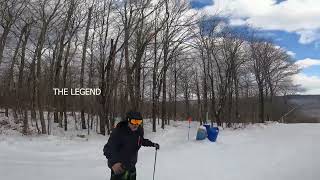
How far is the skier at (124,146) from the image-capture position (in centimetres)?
649

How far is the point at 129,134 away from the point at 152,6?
24020 millimetres

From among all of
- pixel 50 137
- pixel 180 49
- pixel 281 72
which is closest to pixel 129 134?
pixel 50 137

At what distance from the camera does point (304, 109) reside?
75875 mm

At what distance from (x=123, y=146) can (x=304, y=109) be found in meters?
74.2

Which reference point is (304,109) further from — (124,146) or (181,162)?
(124,146)

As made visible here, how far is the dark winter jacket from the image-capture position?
21.3ft

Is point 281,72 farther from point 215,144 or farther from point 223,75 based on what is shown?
point 215,144

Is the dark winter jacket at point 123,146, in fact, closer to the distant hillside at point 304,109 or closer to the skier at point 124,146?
the skier at point 124,146

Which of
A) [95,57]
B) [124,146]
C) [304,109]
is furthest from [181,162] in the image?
[304,109]

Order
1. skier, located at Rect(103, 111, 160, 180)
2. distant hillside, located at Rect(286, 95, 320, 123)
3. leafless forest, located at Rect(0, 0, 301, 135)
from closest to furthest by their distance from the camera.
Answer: skier, located at Rect(103, 111, 160, 180) < leafless forest, located at Rect(0, 0, 301, 135) < distant hillside, located at Rect(286, 95, 320, 123)

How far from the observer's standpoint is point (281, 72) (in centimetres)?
5612

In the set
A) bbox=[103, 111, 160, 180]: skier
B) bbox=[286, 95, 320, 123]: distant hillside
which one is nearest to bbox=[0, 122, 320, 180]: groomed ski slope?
bbox=[103, 111, 160, 180]: skier

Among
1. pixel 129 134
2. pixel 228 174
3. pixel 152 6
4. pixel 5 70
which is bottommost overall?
pixel 228 174

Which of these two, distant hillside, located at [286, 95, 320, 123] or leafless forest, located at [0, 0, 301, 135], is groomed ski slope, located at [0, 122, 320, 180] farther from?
distant hillside, located at [286, 95, 320, 123]
